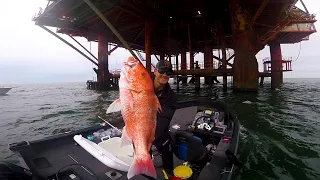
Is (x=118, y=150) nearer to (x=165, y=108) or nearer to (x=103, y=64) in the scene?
(x=165, y=108)

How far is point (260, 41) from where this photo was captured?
34531 mm

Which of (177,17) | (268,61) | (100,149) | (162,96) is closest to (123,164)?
(100,149)

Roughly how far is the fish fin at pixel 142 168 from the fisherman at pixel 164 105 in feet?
3.60

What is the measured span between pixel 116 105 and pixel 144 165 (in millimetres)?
787

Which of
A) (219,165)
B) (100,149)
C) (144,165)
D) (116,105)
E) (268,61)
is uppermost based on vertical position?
(268,61)

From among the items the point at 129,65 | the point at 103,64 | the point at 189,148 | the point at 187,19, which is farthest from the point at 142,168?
the point at 103,64

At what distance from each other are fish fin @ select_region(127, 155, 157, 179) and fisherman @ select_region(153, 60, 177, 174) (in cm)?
110

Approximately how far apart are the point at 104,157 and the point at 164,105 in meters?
1.53

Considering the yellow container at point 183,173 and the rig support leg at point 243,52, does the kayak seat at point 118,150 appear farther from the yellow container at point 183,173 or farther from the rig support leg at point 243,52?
the rig support leg at point 243,52

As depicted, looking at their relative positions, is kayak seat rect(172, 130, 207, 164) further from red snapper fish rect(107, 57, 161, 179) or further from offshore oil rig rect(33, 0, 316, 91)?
offshore oil rig rect(33, 0, 316, 91)

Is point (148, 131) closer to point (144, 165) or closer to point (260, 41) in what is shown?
point (144, 165)

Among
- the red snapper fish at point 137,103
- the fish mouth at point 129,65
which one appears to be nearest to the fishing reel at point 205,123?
the red snapper fish at point 137,103

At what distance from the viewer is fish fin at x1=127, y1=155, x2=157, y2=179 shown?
7.73ft

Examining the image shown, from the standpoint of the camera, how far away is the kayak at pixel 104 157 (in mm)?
3548
